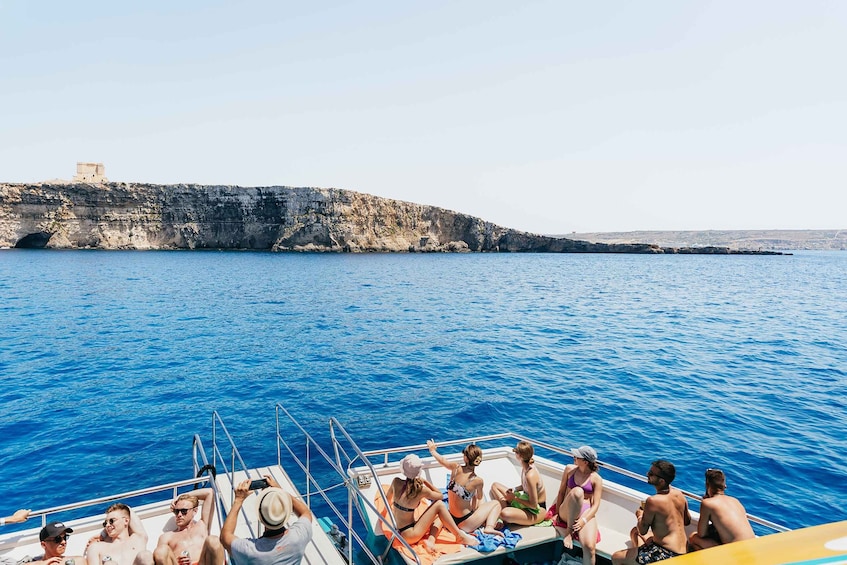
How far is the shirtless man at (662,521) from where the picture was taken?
5.53m

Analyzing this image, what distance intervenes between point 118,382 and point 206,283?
3341cm

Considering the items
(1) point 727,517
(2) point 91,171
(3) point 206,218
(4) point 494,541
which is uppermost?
(2) point 91,171

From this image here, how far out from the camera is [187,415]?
1502cm

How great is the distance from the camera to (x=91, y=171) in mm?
138250

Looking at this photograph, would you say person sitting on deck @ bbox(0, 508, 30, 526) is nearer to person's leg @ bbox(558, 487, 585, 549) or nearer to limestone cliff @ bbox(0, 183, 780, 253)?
person's leg @ bbox(558, 487, 585, 549)

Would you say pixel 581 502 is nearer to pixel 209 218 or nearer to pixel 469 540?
pixel 469 540

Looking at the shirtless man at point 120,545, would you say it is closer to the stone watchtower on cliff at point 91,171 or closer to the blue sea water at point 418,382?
the blue sea water at point 418,382

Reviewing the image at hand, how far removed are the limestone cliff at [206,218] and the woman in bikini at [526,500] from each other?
105511 mm

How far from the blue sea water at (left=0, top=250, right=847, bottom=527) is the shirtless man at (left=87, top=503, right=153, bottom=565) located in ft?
21.0

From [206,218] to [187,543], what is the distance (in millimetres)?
116574

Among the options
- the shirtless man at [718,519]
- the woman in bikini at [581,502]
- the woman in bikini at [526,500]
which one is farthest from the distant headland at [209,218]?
the shirtless man at [718,519]

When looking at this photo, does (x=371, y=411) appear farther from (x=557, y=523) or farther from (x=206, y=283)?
(x=206, y=283)

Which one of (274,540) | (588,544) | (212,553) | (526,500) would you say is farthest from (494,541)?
(212,553)

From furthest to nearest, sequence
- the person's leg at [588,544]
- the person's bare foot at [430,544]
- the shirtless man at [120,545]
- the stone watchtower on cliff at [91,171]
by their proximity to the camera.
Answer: the stone watchtower on cliff at [91,171]
the person's bare foot at [430,544]
the person's leg at [588,544]
the shirtless man at [120,545]
